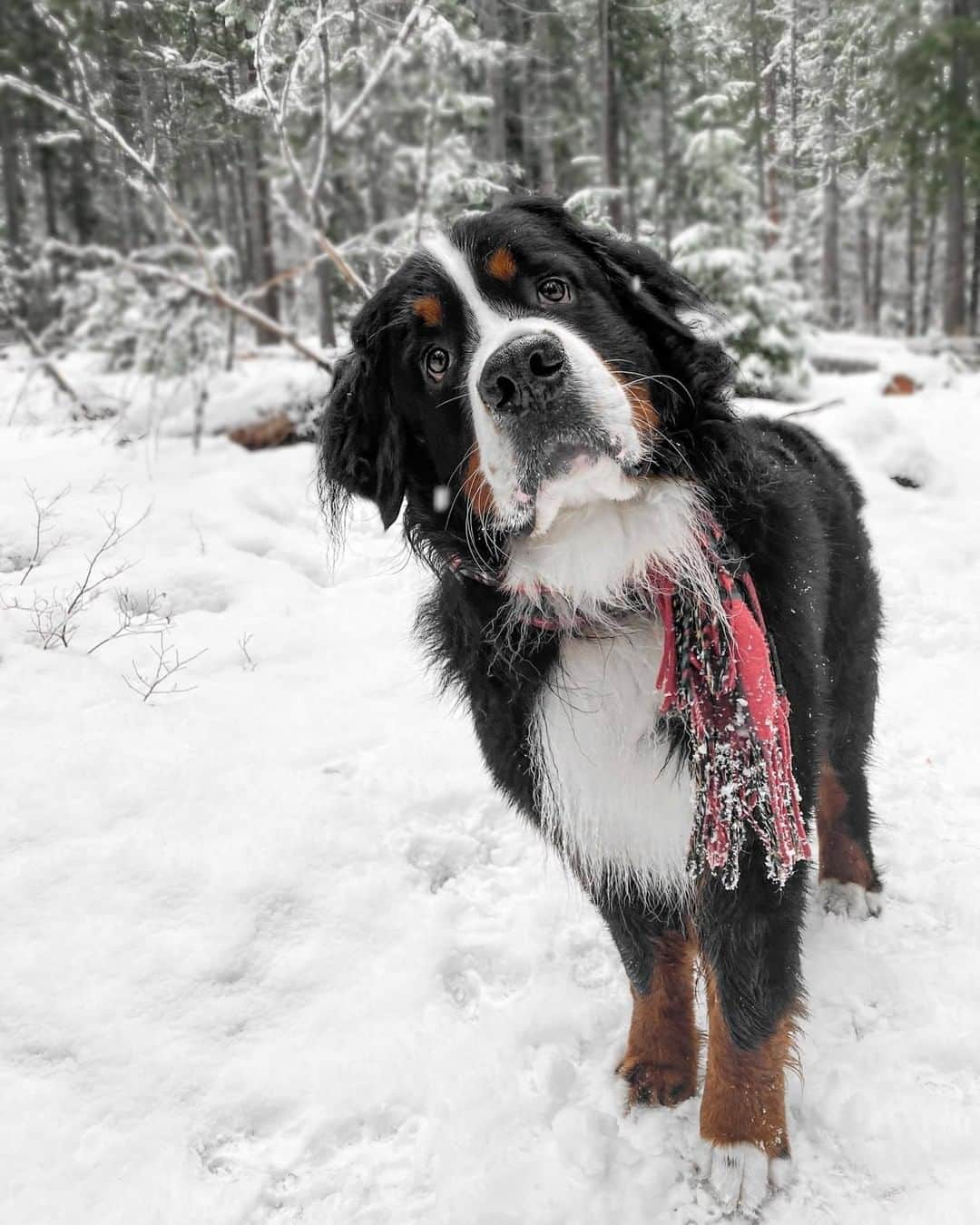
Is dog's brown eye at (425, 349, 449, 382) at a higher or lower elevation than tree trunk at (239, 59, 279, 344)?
lower

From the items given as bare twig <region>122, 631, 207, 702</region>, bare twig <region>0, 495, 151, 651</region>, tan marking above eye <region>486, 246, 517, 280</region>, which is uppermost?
tan marking above eye <region>486, 246, 517, 280</region>

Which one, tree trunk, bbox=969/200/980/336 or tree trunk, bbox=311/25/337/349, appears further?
tree trunk, bbox=969/200/980/336

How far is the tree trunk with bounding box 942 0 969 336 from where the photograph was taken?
588 cm

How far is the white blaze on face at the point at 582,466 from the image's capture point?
1.79m

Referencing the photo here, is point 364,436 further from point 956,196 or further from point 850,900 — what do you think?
point 956,196

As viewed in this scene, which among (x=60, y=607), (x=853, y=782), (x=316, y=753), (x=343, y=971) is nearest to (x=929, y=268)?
(x=853, y=782)

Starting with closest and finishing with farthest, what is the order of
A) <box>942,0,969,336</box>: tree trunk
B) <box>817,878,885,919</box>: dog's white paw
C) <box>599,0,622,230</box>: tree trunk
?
<box>817,878,885,919</box>: dog's white paw, <box>599,0,622,230</box>: tree trunk, <box>942,0,969,336</box>: tree trunk

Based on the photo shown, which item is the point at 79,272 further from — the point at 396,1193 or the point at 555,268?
the point at 396,1193

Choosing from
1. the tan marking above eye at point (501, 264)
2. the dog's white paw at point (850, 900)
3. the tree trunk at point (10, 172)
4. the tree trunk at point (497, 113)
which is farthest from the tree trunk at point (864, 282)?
the tan marking above eye at point (501, 264)

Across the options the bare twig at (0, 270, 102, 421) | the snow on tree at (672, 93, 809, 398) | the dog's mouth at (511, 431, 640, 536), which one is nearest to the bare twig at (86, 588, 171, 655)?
the bare twig at (0, 270, 102, 421)

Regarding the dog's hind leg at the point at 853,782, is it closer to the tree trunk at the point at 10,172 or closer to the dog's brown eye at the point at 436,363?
the dog's brown eye at the point at 436,363

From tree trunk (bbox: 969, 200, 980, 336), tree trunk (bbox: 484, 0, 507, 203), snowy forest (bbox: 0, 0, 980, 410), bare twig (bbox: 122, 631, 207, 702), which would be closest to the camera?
snowy forest (bbox: 0, 0, 980, 410)

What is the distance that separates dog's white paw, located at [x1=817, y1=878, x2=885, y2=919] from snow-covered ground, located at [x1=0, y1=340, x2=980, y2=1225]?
0.22 feet

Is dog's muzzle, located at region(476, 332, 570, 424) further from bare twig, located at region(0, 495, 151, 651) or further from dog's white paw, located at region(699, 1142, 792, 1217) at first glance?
bare twig, located at region(0, 495, 151, 651)
